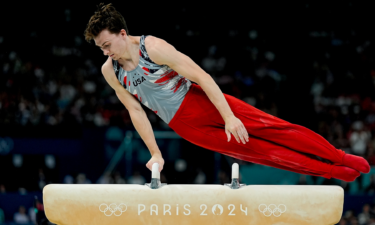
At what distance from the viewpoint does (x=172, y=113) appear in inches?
123

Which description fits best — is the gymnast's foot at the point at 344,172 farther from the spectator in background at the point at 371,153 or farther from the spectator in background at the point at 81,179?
the spectator in background at the point at 81,179

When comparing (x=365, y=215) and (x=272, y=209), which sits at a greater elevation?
(x=272, y=209)

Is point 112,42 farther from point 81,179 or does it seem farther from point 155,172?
point 81,179

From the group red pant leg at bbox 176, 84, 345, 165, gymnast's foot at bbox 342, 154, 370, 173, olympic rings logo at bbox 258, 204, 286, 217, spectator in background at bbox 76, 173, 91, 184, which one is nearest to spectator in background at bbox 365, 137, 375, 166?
gymnast's foot at bbox 342, 154, 370, 173

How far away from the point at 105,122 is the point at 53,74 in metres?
1.92

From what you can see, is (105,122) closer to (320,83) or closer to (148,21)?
(148,21)

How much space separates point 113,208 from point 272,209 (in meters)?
1.04

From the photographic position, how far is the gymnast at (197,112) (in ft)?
9.52

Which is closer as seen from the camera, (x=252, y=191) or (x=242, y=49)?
(x=252, y=191)

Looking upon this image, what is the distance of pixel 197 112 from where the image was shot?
10.1 ft

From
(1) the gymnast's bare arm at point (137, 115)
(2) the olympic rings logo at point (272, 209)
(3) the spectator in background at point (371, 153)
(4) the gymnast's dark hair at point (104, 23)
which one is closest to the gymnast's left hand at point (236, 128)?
(2) the olympic rings logo at point (272, 209)

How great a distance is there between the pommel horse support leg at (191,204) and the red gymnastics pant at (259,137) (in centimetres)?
38

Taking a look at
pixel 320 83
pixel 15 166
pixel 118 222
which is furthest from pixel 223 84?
pixel 118 222

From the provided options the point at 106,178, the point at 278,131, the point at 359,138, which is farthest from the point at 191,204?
the point at 359,138
